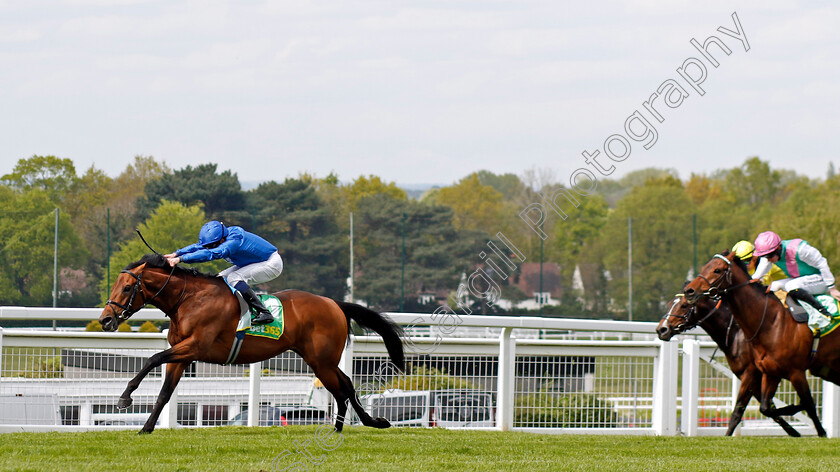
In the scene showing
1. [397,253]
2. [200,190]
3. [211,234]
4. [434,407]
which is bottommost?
[434,407]

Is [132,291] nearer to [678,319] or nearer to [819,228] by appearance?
[678,319]

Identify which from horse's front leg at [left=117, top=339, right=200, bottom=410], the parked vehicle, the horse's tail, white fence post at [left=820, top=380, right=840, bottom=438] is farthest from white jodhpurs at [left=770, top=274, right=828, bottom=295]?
horse's front leg at [left=117, top=339, right=200, bottom=410]

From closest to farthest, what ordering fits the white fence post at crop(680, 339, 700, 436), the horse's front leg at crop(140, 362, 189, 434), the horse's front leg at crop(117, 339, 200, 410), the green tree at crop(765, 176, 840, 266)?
the horse's front leg at crop(117, 339, 200, 410)
the horse's front leg at crop(140, 362, 189, 434)
the white fence post at crop(680, 339, 700, 436)
the green tree at crop(765, 176, 840, 266)

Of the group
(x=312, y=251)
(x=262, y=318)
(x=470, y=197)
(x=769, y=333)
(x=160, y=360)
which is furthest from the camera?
(x=470, y=197)

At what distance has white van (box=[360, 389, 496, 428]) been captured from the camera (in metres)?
8.30

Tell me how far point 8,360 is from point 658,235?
35.7m

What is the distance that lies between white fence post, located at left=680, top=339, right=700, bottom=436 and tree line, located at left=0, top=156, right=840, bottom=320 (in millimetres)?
21375

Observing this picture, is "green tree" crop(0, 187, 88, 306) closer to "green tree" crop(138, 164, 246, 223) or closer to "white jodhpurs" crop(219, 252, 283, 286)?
"green tree" crop(138, 164, 246, 223)

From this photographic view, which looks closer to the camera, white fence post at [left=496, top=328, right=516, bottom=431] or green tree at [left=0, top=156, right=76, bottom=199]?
white fence post at [left=496, top=328, right=516, bottom=431]

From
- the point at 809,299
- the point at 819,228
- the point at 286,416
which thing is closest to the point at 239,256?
the point at 286,416

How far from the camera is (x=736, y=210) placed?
178 ft

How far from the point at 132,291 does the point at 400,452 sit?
2.31 m

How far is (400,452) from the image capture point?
627 centimetres

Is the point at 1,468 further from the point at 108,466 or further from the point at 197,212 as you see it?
the point at 197,212
